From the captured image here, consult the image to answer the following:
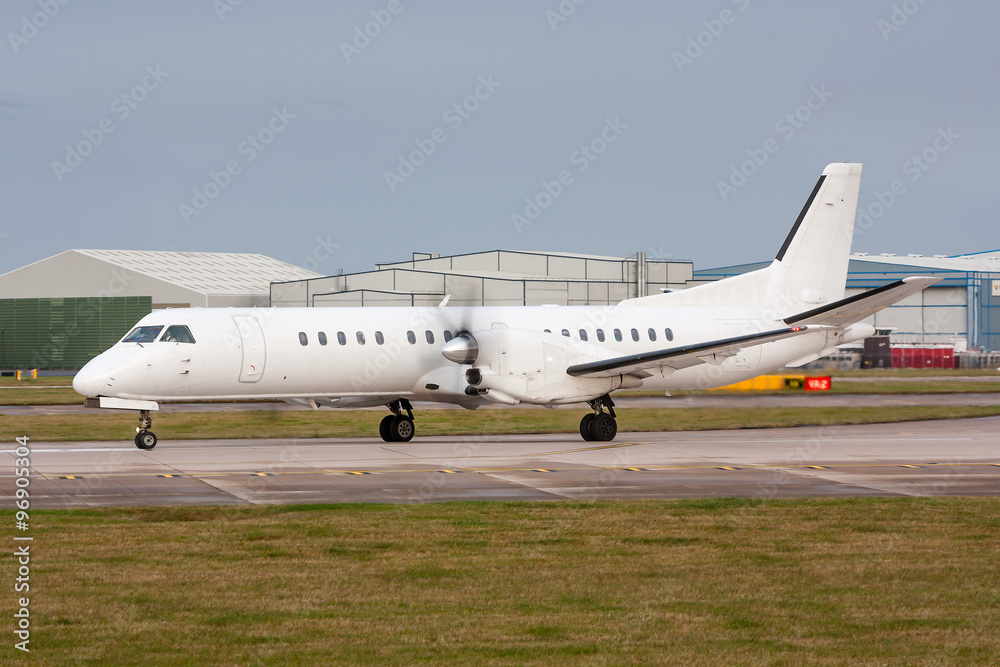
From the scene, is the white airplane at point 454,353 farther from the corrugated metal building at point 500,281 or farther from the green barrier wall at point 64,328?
the green barrier wall at point 64,328

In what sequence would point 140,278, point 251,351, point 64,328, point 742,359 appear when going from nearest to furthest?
point 251,351 < point 742,359 < point 64,328 < point 140,278

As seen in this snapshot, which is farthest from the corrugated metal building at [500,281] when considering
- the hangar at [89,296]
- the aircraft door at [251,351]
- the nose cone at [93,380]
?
the nose cone at [93,380]

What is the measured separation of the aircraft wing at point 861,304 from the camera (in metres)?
23.9

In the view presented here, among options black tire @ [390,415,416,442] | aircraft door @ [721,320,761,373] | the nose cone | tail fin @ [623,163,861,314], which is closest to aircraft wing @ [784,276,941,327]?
aircraft door @ [721,320,761,373]

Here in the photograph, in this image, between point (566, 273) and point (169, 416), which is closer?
point (169, 416)

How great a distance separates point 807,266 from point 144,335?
17717 millimetres

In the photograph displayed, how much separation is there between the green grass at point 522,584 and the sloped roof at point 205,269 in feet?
227

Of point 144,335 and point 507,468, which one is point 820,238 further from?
point 144,335

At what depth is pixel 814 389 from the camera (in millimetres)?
45750

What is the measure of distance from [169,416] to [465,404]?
13.6 meters

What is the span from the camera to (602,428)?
26.1 m

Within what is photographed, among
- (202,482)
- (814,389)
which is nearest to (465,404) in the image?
(202,482)

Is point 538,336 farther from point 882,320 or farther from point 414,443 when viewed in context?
point 882,320

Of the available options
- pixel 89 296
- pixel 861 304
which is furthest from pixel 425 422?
pixel 89 296
